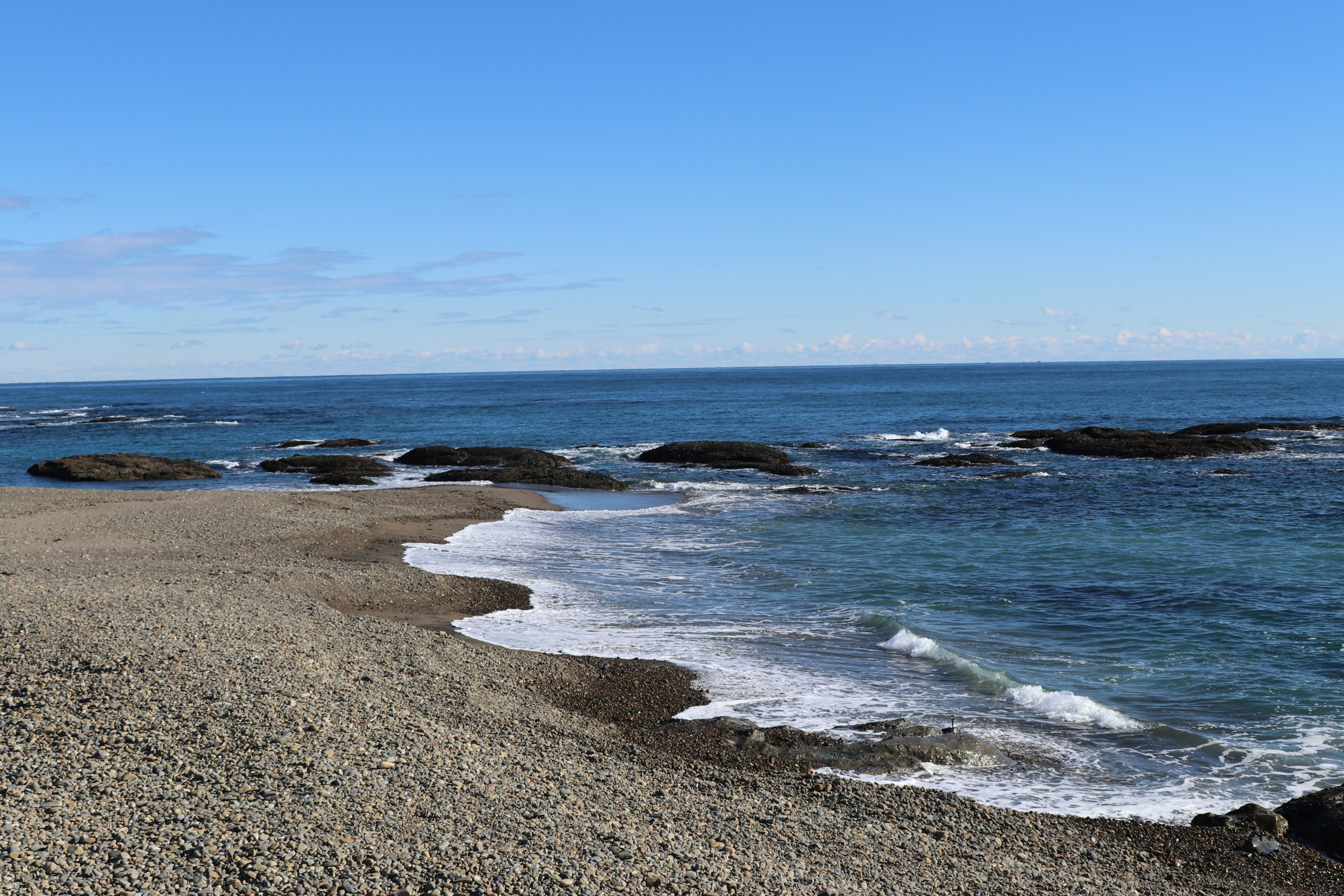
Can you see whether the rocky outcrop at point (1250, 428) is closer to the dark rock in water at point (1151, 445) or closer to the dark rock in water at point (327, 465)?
the dark rock in water at point (1151, 445)

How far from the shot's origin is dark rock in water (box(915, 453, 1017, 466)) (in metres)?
44.1

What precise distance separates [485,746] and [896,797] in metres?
4.44

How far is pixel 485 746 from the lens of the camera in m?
10.3

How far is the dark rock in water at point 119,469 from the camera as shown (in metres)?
43.0

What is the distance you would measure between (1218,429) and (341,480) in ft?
161

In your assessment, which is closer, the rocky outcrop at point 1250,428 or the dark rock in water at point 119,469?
the dark rock in water at point 119,469

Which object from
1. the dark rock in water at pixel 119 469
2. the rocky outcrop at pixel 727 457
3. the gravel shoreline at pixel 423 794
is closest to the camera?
the gravel shoreline at pixel 423 794

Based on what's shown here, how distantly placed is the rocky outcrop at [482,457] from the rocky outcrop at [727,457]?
5000mm

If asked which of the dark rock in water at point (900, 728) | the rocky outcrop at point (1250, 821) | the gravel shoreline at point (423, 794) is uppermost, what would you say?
the gravel shoreline at point (423, 794)

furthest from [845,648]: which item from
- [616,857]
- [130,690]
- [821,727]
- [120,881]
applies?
[120,881]

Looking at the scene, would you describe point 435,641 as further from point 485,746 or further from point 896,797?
point 896,797

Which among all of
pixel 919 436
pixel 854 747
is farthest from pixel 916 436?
pixel 854 747

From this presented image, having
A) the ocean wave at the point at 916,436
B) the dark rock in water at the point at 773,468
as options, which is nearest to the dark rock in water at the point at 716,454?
the dark rock in water at the point at 773,468

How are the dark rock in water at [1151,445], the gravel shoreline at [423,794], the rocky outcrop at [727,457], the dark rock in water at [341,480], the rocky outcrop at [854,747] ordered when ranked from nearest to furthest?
the gravel shoreline at [423,794]
the rocky outcrop at [854,747]
the dark rock in water at [341,480]
the rocky outcrop at [727,457]
the dark rock in water at [1151,445]
